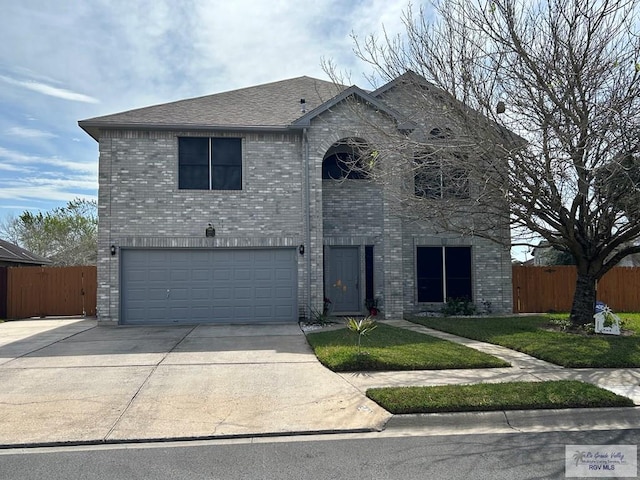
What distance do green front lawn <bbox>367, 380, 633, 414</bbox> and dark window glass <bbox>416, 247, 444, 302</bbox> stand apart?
897 centimetres

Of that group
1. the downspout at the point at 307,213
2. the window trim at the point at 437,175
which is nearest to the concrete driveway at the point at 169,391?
the downspout at the point at 307,213

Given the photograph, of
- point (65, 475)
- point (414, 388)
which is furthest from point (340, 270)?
point (65, 475)

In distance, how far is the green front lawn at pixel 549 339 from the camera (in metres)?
8.82

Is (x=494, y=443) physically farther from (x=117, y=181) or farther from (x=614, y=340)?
(x=117, y=181)

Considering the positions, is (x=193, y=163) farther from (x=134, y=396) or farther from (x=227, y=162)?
(x=134, y=396)

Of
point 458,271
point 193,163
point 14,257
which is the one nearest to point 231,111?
point 193,163

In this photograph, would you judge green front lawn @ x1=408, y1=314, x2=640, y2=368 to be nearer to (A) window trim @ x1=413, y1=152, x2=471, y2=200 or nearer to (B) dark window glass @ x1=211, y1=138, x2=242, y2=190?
(A) window trim @ x1=413, y1=152, x2=471, y2=200

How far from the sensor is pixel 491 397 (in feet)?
21.1

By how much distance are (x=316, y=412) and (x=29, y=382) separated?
15.4 feet

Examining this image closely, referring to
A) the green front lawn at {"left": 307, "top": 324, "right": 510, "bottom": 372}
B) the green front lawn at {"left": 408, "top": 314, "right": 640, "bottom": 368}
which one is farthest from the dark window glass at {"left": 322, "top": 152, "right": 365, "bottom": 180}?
the green front lawn at {"left": 307, "top": 324, "right": 510, "bottom": 372}

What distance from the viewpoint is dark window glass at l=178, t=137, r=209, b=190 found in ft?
48.1

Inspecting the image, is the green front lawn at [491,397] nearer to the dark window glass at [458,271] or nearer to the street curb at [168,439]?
the street curb at [168,439]

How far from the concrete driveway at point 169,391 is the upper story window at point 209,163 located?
4.98 metres

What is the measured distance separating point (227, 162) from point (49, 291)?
8.64 metres
